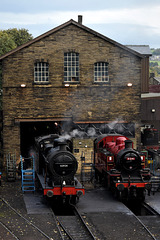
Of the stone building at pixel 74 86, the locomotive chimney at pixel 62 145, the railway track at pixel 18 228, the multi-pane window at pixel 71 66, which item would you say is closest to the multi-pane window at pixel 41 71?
the stone building at pixel 74 86

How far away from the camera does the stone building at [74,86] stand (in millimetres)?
24375

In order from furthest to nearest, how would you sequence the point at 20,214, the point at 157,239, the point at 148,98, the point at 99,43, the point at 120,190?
the point at 148,98 → the point at 99,43 → the point at 120,190 → the point at 20,214 → the point at 157,239

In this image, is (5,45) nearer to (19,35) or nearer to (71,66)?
(19,35)

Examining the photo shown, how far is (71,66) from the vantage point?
2477 centimetres

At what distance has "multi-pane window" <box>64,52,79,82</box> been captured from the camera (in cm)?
2477

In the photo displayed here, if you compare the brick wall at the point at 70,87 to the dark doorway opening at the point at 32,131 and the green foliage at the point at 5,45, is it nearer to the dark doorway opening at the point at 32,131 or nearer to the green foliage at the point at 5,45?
the dark doorway opening at the point at 32,131

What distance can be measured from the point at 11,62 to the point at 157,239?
15.3 m

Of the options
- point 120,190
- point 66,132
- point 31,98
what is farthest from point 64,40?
point 120,190

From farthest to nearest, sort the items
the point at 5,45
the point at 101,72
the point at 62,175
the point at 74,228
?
the point at 5,45 < the point at 101,72 < the point at 62,175 < the point at 74,228

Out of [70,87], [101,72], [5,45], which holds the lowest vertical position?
[70,87]

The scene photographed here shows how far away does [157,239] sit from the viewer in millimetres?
12961

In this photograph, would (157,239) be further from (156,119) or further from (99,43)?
(156,119)

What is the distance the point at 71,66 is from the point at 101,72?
2.03 m

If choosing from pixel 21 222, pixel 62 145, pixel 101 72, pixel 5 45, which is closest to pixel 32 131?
pixel 101 72
